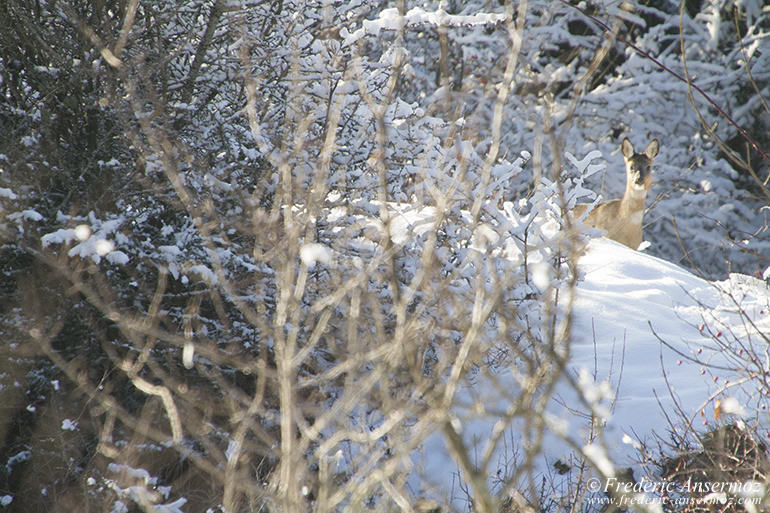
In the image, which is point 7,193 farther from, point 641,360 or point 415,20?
point 641,360

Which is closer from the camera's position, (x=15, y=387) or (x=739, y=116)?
(x=15, y=387)

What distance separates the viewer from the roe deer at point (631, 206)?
8641 mm

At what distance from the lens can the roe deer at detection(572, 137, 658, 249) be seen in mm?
8641

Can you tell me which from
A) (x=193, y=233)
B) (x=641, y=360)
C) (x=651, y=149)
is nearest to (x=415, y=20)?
(x=193, y=233)

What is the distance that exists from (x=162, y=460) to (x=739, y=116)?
37.7 ft

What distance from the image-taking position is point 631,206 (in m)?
8.74

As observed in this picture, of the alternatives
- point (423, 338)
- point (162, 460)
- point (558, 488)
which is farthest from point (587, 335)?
point (162, 460)

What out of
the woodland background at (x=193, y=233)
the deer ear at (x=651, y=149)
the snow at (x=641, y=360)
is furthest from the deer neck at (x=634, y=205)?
the woodland background at (x=193, y=233)

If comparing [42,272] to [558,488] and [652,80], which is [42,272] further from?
[652,80]

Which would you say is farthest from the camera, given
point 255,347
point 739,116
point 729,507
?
point 739,116

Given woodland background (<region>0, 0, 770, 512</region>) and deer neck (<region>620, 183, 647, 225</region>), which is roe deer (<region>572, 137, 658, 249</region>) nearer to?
deer neck (<region>620, 183, 647, 225</region>)

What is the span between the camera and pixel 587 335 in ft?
15.4

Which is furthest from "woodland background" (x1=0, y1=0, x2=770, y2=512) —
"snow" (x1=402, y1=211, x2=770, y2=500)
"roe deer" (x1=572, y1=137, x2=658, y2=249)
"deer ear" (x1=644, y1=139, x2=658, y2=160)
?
"deer ear" (x1=644, y1=139, x2=658, y2=160)

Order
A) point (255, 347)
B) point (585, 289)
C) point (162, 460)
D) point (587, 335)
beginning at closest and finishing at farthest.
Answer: point (162, 460) → point (255, 347) → point (587, 335) → point (585, 289)
